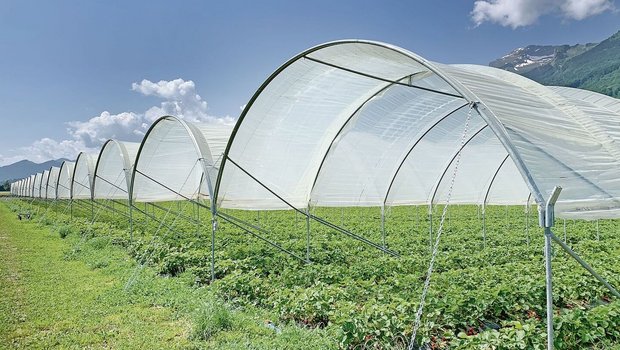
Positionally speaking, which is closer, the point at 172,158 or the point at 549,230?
the point at 549,230

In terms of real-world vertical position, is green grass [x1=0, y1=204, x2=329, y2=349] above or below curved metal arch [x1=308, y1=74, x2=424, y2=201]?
below

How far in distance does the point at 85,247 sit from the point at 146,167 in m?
3.77

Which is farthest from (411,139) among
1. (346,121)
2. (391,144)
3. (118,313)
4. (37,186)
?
(37,186)

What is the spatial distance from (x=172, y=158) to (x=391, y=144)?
6.60m

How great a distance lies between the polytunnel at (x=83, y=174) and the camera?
19.8m

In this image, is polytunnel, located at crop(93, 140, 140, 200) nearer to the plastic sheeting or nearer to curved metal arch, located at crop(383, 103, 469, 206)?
the plastic sheeting

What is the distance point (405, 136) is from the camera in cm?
1055

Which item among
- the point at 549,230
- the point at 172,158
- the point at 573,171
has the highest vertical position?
the point at 172,158

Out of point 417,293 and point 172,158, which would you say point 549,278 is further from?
point 172,158

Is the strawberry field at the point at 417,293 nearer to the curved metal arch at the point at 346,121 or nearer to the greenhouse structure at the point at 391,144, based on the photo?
the greenhouse structure at the point at 391,144

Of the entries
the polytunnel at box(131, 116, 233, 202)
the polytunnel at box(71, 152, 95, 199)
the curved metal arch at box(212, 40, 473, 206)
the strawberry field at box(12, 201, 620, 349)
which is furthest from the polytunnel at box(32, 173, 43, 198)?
the curved metal arch at box(212, 40, 473, 206)

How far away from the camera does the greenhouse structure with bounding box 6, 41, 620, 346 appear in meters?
4.17

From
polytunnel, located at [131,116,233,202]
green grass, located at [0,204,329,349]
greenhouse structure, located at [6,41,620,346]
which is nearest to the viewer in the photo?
greenhouse structure, located at [6,41,620,346]

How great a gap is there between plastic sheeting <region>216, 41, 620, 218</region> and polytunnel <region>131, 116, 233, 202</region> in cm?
304
